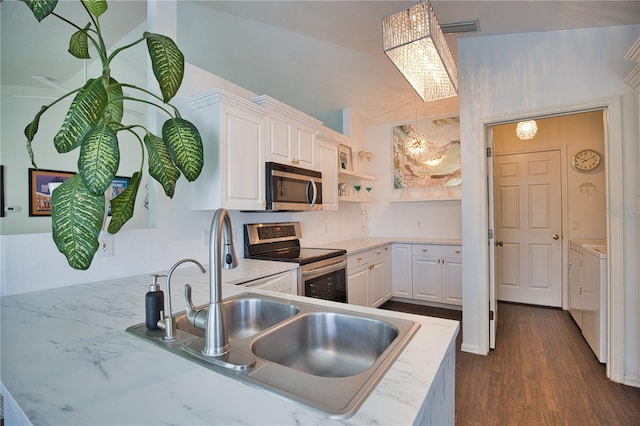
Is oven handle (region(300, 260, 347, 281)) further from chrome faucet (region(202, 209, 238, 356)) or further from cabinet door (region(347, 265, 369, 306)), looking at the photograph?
chrome faucet (region(202, 209, 238, 356))

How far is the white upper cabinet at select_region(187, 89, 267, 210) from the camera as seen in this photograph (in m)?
2.09

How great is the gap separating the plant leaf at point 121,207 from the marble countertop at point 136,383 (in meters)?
0.42

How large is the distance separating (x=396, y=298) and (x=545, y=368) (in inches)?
79.1

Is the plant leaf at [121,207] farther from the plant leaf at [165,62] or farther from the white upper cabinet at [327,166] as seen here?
the white upper cabinet at [327,166]

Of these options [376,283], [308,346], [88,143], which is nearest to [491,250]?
[376,283]

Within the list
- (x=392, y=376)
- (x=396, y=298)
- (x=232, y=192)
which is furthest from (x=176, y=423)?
(x=396, y=298)

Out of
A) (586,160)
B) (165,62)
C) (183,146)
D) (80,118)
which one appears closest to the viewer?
(80,118)

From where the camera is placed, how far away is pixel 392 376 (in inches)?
27.9

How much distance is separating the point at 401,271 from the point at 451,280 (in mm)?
645

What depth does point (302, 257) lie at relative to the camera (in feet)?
8.57

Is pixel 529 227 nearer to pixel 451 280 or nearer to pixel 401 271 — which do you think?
pixel 451 280

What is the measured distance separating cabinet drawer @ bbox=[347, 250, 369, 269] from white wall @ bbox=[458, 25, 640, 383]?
1105 mm

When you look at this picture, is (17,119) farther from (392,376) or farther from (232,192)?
(392,376)

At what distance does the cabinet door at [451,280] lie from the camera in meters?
3.79
